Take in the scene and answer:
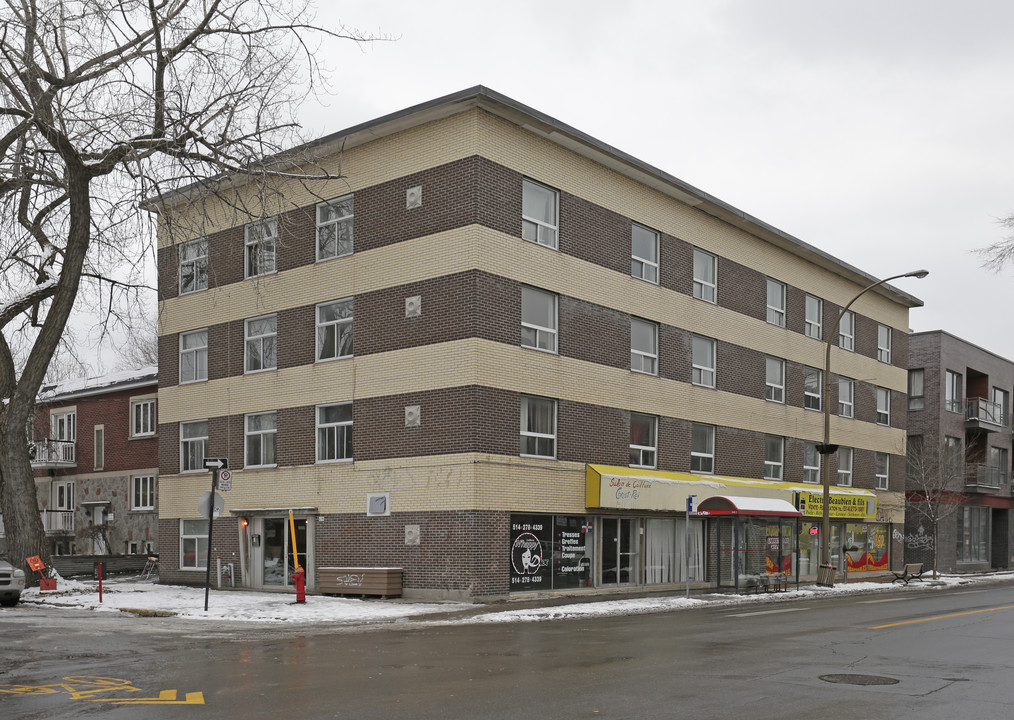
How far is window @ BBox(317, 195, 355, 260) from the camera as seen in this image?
29000 mm

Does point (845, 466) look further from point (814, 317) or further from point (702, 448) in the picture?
point (702, 448)

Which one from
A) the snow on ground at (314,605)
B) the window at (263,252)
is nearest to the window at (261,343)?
the window at (263,252)

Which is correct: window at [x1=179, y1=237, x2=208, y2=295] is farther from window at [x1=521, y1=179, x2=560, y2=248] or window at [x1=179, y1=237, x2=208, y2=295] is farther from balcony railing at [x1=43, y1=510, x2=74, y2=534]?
balcony railing at [x1=43, y1=510, x2=74, y2=534]

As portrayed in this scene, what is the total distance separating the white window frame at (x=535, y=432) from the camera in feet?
87.7

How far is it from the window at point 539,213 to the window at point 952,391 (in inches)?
1350

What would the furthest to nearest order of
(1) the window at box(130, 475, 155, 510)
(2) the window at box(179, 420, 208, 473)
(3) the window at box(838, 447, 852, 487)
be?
(3) the window at box(838, 447, 852, 487), (1) the window at box(130, 475, 155, 510), (2) the window at box(179, 420, 208, 473)

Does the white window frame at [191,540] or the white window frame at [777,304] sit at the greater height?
the white window frame at [777,304]

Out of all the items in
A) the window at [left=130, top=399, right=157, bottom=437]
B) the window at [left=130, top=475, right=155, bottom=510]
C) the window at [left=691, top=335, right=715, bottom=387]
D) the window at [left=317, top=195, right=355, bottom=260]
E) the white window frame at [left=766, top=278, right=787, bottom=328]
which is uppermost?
the window at [left=317, top=195, right=355, bottom=260]

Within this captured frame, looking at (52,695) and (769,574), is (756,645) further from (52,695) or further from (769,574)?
(769,574)

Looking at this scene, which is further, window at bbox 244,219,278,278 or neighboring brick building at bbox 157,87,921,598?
window at bbox 244,219,278,278

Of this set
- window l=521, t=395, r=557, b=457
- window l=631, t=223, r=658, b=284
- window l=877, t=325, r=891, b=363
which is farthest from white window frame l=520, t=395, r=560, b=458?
window l=877, t=325, r=891, b=363

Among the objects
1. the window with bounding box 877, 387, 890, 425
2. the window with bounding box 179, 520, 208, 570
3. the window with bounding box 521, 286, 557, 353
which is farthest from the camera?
the window with bounding box 877, 387, 890, 425

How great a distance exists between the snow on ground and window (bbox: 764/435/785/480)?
770cm

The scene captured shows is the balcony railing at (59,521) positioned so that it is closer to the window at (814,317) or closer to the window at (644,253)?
the window at (644,253)
